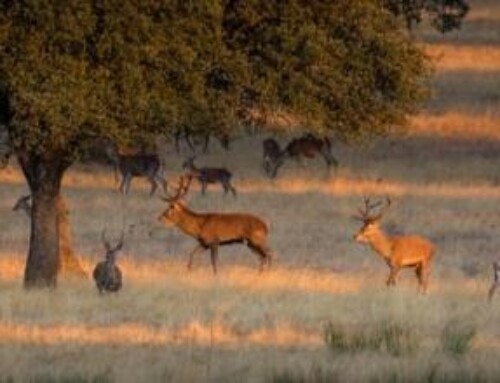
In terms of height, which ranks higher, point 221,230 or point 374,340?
point 221,230

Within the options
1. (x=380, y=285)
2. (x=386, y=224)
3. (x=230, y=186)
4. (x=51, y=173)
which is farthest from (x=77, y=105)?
(x=230, y=186)

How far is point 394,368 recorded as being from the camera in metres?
16.4

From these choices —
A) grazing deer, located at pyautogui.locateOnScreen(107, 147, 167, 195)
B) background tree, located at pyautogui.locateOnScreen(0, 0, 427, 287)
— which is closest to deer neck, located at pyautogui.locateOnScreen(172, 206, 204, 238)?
background tree, located at pyautogui.locateOnScreen(0, 0, 427, 287)

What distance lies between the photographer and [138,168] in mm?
40781

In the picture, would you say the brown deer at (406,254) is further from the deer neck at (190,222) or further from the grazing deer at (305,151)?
the grazing deer at (305,151)

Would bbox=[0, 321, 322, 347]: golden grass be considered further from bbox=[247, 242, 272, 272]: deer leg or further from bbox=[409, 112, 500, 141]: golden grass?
bbox=[409, 112, 500, 141]: golden grass

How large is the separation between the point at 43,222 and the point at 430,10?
5.83m

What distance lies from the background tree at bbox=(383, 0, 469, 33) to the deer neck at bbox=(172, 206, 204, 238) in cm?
425

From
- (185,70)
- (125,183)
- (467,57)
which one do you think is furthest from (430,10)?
(467,57)

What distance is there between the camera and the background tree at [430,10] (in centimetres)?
2478

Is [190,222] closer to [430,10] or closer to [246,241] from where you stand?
[246,241]

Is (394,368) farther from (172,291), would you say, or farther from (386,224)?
(386,224)

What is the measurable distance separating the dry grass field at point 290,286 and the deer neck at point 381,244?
0.53 metres

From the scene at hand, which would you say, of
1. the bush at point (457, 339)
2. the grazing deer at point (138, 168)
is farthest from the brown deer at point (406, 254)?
the grazing deer at point (138, 168)
